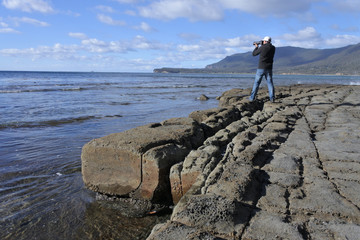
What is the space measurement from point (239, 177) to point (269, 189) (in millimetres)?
264

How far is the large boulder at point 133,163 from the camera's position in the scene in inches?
122

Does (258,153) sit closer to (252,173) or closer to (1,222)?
(252,173)

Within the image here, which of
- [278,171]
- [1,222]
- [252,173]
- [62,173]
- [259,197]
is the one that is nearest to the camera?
[259,197]

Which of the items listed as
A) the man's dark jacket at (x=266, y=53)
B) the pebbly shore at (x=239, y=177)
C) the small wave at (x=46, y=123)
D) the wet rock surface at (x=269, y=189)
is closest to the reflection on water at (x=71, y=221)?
the pebbly shore at (x=239, y=177)

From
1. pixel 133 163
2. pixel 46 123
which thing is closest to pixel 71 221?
pixel 133 163

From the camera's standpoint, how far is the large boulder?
311cm

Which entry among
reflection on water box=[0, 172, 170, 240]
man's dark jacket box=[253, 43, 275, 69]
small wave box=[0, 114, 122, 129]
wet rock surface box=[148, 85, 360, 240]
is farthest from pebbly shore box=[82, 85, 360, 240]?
small wave box=[0, 114, 122, 129]

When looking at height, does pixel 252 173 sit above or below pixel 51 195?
above

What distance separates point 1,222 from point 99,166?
1.12m

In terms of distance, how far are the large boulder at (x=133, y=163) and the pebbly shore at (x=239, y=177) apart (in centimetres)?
1

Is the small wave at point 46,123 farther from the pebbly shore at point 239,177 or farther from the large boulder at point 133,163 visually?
the large boulder at point 133,163

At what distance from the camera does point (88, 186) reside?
354 centimetres

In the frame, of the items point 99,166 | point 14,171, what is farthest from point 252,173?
point 14,171

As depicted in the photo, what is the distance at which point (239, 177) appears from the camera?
8.05 feet
